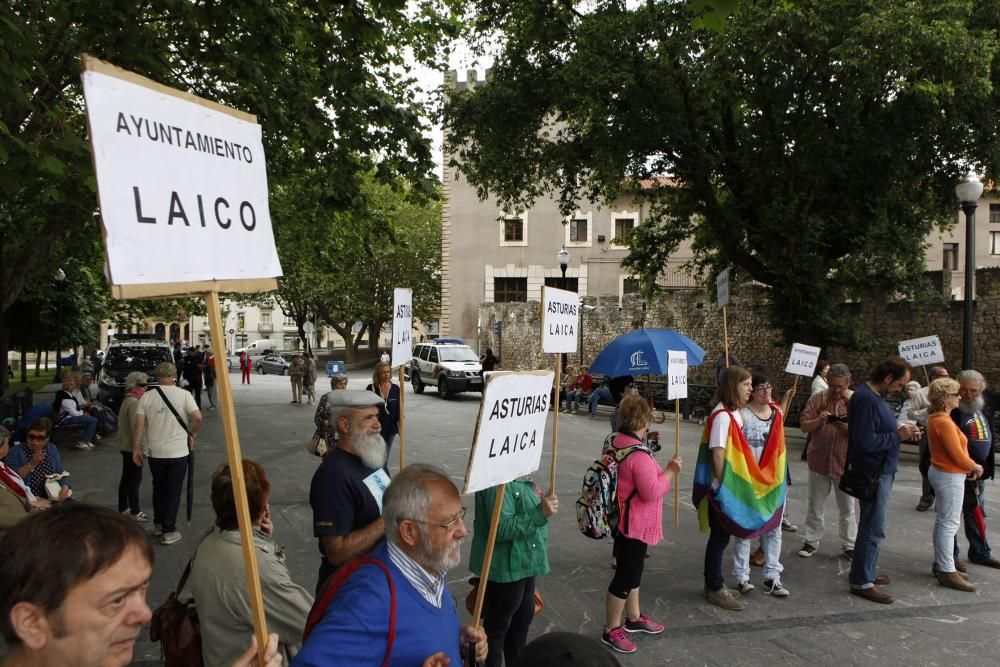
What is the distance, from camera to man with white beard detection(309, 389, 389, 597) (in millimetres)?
3365

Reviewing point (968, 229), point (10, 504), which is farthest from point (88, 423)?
point (968, 229)

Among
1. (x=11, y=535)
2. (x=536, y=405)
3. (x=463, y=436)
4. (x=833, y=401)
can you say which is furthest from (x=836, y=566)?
(x=463, y=436)

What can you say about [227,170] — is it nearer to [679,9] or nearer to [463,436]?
[463,436]

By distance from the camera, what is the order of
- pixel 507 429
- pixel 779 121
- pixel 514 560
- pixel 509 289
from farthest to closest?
pixel 509 289 → pixel 779 121 → pixel 514 560 → pixel 507 429

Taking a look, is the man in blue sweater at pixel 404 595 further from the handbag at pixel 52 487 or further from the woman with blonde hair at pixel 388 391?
the woman with blonde hair at pixel 388 391

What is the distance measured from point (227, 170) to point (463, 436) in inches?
482

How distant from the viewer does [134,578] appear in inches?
61.7

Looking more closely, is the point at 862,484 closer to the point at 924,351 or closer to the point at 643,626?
the point at 643,626

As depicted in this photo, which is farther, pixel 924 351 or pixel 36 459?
pixel 924 351

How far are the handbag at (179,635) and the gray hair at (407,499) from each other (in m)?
1.01

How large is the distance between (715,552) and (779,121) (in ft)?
41.9

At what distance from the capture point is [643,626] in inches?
196

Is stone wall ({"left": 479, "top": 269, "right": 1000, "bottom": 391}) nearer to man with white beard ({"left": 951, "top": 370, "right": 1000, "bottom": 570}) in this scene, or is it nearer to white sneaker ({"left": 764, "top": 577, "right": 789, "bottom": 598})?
man with white beard ({"left": 951, "top": 370, "right": 1000, "bottom": 570})

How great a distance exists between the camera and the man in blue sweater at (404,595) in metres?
1.99
